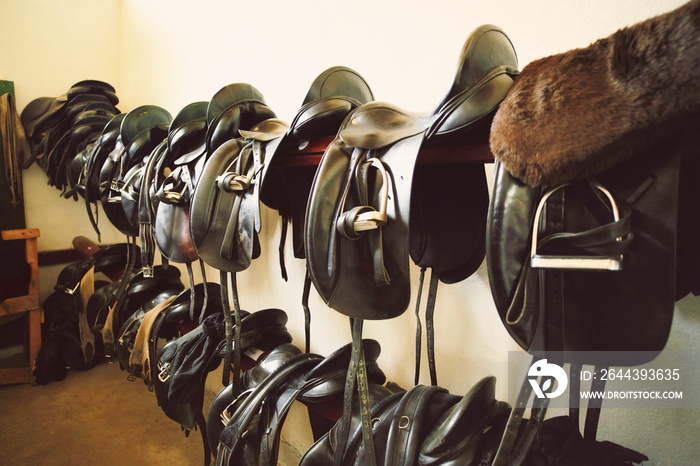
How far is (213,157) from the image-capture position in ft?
3.18

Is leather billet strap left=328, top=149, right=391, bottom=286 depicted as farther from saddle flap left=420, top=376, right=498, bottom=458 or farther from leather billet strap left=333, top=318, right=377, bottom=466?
saddle flap left=420, top=376, right=498, bottom=458

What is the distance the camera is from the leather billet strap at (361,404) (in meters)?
0.62

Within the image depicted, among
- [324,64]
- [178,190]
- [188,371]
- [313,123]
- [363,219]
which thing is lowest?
A: [188,371]

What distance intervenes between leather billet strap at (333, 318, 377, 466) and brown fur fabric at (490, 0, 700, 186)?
389 mm

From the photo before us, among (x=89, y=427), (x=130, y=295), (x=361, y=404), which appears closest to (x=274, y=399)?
(x=361, y=404)

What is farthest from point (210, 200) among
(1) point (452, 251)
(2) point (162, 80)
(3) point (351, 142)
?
(2) point (162, 80)

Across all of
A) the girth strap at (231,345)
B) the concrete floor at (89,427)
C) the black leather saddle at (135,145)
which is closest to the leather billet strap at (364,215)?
the girth strap at (231,345)

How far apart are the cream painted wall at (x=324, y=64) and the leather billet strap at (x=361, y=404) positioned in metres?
0.39

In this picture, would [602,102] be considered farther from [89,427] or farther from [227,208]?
[89,427]

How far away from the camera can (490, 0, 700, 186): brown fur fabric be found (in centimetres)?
33

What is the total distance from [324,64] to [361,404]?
1096 millimetres

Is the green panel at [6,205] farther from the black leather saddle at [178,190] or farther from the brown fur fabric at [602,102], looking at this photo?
the brown fur fabric at [602,102]

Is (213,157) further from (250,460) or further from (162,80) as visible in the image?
(162,80)

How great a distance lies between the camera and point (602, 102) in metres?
0.37
